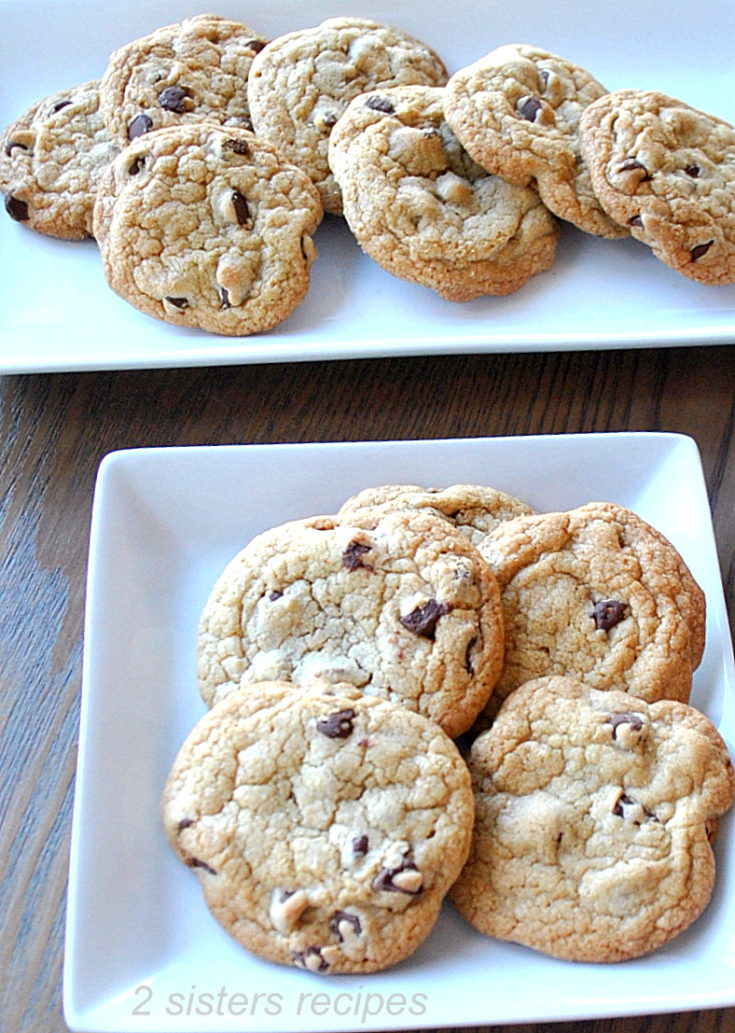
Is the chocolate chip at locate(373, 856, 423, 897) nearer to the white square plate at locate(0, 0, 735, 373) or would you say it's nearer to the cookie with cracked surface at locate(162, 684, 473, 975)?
the cookie with cracked surface at locate(162, 684, 473, 975)

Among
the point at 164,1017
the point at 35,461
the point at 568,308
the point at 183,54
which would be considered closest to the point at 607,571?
the point at 568,308

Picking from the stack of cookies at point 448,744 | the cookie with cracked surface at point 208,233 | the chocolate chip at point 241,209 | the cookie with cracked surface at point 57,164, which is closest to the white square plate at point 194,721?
the stack of cookies at point 448,744

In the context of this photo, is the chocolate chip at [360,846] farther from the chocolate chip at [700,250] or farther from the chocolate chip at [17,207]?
the chocolate chip at [17,207]

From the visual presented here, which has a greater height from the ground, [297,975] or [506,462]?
[506,462]

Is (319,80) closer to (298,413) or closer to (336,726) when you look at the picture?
(298,413)

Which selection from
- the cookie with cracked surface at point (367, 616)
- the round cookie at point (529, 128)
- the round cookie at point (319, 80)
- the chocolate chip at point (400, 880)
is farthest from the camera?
the round cookie at point (319, 80)

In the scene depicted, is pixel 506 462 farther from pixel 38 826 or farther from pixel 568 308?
pixel 38 826

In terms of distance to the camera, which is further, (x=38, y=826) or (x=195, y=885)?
(x=38, y=826)
